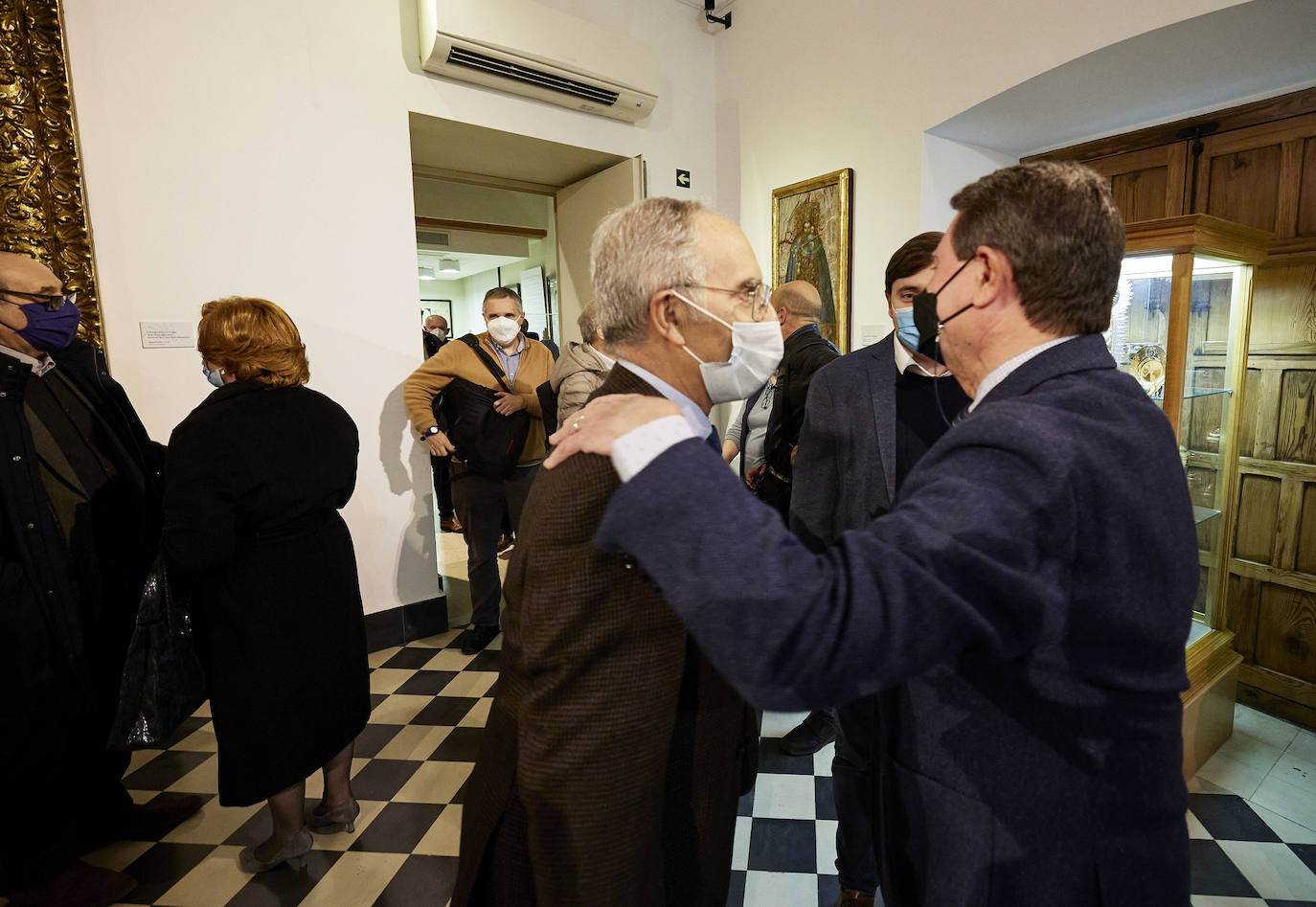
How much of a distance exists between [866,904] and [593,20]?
14.9ft

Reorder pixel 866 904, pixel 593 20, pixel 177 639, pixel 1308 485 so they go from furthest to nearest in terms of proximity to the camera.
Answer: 1. pixel 593 20
2. pixel 1308 485
3. pixel 177 639
4. pixel 866 904

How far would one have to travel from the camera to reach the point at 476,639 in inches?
140

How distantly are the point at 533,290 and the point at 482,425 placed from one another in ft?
18.2

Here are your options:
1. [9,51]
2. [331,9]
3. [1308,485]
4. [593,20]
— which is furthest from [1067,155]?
[9,51]

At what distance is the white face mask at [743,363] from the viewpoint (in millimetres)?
1062

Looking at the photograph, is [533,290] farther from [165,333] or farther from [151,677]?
[151,677]

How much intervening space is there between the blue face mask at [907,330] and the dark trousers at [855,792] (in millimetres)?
829

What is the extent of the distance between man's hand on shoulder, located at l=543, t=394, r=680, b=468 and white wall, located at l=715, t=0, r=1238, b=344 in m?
2.91

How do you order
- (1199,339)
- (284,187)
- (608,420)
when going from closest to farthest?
1. (608,420)
2. (1199,339)
3. (284,187)

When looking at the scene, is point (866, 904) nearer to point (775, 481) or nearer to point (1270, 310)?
point (775, 481)

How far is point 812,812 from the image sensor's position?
227cm

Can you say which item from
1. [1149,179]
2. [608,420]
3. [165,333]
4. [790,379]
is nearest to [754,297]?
[608,420]

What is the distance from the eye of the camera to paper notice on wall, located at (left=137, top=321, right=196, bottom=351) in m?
2.79

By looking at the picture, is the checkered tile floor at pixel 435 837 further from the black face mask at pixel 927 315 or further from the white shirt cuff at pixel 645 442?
the white shirt cuff at pixel 645 442
